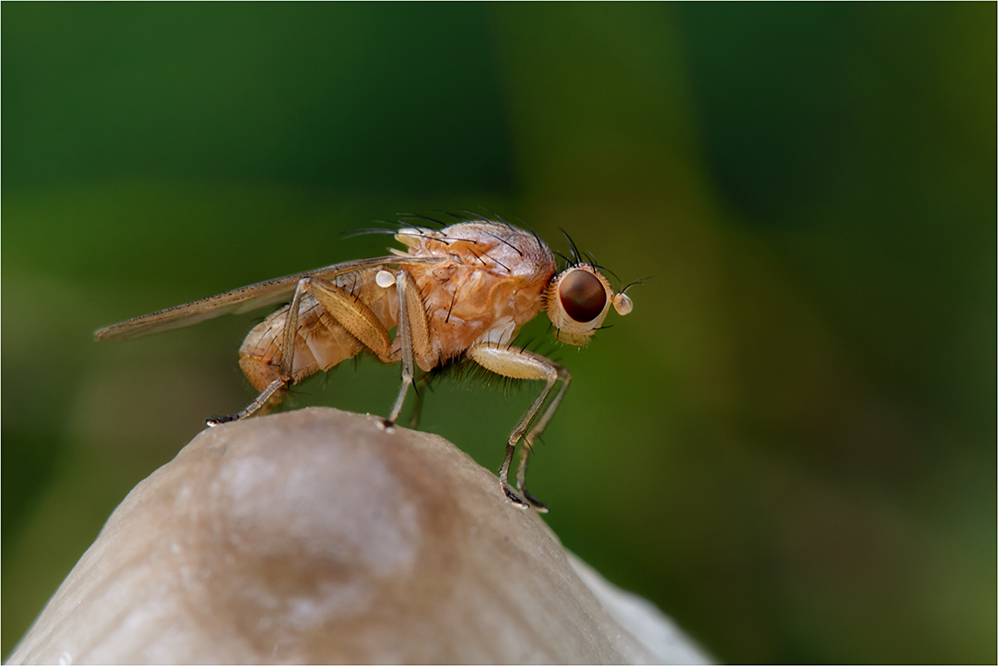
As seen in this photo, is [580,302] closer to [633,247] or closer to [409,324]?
[409,324]

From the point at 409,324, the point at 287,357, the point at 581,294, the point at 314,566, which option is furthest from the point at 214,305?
the point at 314,566

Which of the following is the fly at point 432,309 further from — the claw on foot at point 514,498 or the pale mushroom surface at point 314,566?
the pale mushroom surface at point 314,566

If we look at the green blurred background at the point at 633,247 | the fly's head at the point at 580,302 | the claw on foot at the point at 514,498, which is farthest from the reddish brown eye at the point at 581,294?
the claw on foot at the point at 514,498

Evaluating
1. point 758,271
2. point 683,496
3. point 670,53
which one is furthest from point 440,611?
point 670,53

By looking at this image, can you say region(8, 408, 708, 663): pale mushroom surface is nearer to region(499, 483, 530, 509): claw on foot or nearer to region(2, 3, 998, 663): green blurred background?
region(499, 483, 530, 509): claw on foot

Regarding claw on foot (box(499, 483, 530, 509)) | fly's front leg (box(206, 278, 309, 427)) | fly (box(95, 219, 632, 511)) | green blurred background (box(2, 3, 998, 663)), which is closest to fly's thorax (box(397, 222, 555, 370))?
fly (box(95, 219, 632, 511))

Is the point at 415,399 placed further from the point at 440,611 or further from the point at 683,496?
the point at 440,611
